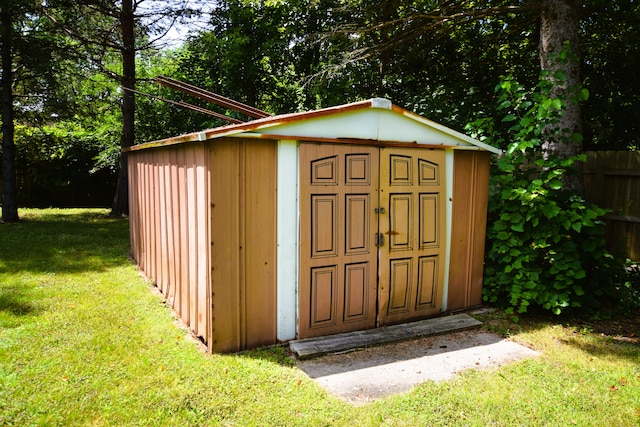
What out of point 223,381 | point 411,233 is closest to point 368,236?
point 411,233

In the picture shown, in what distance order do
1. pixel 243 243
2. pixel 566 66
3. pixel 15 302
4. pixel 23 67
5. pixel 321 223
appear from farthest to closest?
pixel 23 67
pixel 566 66
pixel 15 302
pixel 321 223
pixel 243 243

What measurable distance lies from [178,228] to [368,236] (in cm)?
225

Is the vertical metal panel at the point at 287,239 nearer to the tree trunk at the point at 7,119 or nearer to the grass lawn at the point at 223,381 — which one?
the grass lawn at the point at 223,381

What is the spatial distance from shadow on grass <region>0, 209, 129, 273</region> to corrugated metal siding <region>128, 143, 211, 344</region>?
123 cm

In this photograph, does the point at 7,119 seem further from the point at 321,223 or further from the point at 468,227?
the point at 468,227

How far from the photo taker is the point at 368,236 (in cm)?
483

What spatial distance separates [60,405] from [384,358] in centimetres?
273

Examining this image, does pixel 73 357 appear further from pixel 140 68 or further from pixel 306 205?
pixel 140 68

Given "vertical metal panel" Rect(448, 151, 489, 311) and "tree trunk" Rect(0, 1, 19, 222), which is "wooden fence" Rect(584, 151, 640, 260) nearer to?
"vertical metal panel" Rect(448, 151, 489, 311)

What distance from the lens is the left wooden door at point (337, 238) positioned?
450cm

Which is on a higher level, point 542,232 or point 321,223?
point 321,223

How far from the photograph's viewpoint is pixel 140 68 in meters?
21.1

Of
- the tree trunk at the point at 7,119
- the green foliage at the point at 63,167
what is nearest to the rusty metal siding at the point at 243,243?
the tree trunk at the point at 7,119

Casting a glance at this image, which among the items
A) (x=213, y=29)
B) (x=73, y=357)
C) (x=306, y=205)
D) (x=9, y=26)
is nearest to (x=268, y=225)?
(x=306, y=205)
